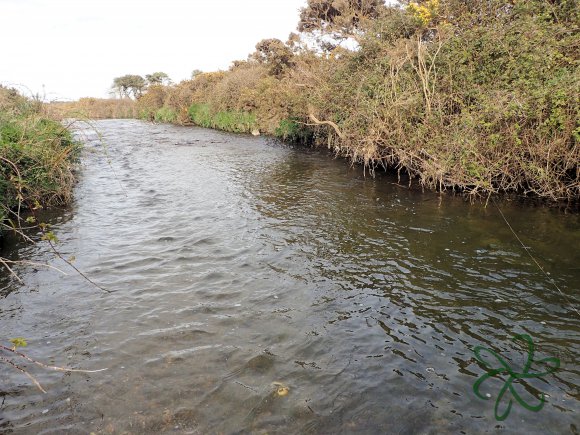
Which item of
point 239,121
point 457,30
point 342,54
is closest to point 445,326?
point 457,30

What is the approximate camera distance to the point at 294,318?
20.2 feet

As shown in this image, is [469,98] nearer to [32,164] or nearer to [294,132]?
[32,164]

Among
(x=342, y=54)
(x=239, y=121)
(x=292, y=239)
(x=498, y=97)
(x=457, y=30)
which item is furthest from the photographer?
(x=239, y=121)

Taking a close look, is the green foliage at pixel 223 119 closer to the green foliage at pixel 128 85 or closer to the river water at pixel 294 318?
the river water at pixel 294 318

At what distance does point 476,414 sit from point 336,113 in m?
14.7

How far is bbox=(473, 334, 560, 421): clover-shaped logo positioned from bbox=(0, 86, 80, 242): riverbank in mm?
8829

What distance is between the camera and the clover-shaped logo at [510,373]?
14.5 feet

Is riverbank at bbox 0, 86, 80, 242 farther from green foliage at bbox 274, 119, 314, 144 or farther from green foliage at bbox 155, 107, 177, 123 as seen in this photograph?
green foliage at bbox 155, 107, 177, 123

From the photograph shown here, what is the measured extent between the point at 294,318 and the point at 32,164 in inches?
326

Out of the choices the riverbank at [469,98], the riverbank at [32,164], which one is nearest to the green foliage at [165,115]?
the riverbank at [469,98]

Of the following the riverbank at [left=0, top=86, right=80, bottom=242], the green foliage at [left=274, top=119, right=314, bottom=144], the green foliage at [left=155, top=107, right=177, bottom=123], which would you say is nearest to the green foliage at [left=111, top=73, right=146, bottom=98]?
the green foliage at [left=155, top=107, right=177, bottom=123]

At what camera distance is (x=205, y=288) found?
7.06m

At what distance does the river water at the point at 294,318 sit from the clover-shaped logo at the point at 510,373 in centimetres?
6

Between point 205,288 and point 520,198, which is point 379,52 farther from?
point 205,288
